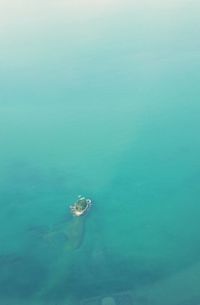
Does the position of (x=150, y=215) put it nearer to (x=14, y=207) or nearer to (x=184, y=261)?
(x=184, y=261)

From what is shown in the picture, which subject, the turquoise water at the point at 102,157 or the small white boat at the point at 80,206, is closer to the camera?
the turquoise water at the point at 102,157

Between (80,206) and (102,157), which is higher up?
(102,157)

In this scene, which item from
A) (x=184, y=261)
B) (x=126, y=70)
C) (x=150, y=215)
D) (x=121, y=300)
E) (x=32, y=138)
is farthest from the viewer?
(x=126, y=70)

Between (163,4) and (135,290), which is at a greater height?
(163,4)

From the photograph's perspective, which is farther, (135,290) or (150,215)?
(150,215)

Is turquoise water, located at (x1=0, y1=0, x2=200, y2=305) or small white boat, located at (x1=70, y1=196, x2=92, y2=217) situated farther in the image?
small white boat, located at (x1=70, y1=196, x2=92, y2=217)

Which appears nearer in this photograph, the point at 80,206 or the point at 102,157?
the point at 80,206

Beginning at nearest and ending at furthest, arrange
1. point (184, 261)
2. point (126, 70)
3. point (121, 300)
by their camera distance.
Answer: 1. point (121, 300)
2. point (184, 261)
3. point (126, 70)

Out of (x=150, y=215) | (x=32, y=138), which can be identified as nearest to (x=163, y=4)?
(x=32, y=138)
